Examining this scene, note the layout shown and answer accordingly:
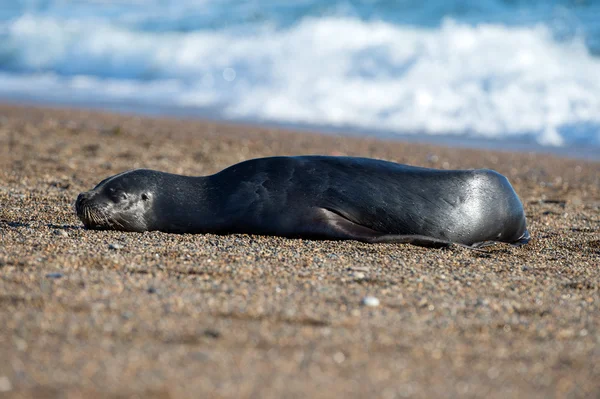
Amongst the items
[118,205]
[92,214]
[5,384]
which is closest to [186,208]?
[118,205]

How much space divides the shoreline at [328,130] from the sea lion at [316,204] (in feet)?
21.5

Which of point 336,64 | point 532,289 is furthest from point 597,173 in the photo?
point 336,64

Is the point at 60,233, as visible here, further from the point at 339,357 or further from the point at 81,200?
the point at 339,357

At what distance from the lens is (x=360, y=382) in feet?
9.01

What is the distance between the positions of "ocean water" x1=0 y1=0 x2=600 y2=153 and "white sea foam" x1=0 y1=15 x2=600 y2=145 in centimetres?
4

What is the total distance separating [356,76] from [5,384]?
53.5 ft

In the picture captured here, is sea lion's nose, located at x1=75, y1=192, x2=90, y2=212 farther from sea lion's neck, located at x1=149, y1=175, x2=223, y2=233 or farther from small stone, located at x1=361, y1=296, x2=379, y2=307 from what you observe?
small stone, located at x1=361, y1=296, x2=379, y2=307

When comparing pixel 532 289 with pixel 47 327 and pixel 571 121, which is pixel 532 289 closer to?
pixel 47 327

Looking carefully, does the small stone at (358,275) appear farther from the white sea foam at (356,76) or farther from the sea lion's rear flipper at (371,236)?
the white sea foam at (356,76)

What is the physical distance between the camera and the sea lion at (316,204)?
5.37 m

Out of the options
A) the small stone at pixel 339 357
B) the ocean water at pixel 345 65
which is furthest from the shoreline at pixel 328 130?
the small stone at pixel 339 357

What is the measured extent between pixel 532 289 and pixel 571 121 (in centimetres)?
1073

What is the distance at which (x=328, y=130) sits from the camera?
45.8 ft

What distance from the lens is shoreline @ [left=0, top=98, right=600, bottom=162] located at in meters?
12.5
